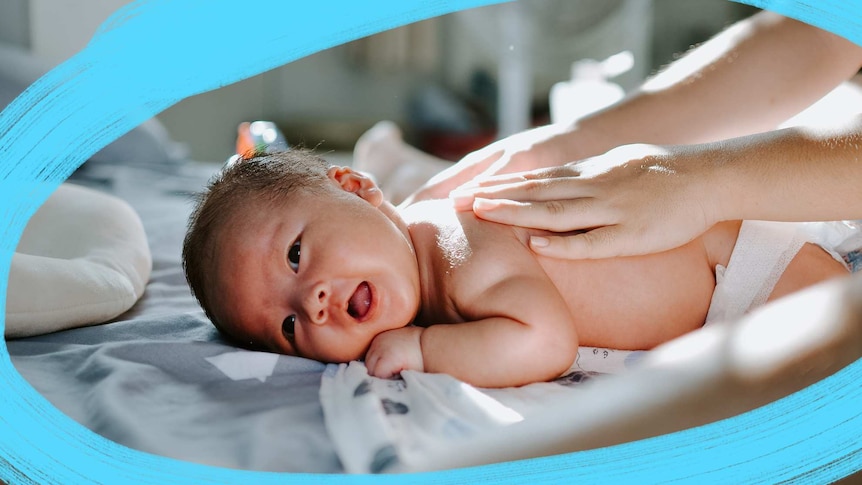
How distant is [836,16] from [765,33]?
355mm

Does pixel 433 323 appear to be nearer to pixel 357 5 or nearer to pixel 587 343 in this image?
pixel 587 343

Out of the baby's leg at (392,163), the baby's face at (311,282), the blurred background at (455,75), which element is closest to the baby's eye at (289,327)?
the baby's face at (311,282)

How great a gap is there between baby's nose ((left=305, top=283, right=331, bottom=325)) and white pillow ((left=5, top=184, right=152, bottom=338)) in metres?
0.30

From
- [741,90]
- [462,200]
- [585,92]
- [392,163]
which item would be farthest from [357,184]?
[585,92]

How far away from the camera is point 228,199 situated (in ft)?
2.78

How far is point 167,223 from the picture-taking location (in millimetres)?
1476

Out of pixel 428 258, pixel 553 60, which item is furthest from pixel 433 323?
pixel 553 60

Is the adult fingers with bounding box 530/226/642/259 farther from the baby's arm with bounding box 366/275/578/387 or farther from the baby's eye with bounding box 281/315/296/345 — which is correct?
the baby's eye with bounding box 281/315/296/345

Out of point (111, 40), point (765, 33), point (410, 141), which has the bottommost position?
point (410, 141)

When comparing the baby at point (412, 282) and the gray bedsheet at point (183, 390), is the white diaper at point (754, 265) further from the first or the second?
the gray bedsheet at point (183, 390)

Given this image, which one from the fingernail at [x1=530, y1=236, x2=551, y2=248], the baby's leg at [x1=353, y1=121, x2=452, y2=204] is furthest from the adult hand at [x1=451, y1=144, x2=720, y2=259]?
the baby's leg at [x1=353, y1=121, x2=452, y2=204]

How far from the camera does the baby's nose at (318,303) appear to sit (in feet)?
2.56

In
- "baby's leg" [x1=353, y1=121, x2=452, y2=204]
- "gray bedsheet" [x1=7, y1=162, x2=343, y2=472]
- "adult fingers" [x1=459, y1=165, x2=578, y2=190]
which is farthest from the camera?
"baby's leg" [x1=353, y1=121, x2=452, y2=204]

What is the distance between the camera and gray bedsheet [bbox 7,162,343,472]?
0.58m
